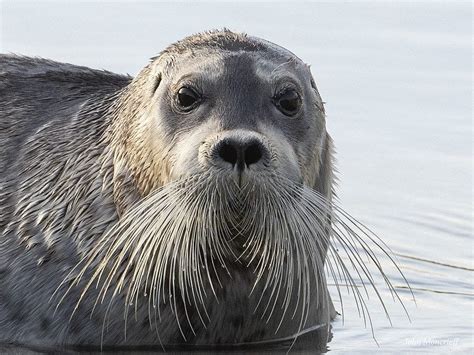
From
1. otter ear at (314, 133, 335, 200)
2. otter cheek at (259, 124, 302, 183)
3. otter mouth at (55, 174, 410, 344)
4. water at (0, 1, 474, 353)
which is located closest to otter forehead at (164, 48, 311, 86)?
otter cheek at (259, 124, 302, 183)

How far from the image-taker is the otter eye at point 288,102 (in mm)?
8047

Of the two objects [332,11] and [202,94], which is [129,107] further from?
[332,11]

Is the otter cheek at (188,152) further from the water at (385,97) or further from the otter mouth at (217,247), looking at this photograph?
the water at (385,97)

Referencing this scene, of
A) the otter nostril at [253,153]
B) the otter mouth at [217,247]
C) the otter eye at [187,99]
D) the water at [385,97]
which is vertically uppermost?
the otter eye at [187,99]

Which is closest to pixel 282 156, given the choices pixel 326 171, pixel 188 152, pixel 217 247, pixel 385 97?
pixel 188 152

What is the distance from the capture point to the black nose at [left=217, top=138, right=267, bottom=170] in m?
7.35

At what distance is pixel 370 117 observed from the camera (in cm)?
1263

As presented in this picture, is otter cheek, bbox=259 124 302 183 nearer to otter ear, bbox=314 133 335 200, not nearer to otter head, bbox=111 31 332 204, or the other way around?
otter head, bbox=111 31 332 204

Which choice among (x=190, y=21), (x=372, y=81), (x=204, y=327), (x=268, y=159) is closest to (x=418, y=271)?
(x=204, y=327)

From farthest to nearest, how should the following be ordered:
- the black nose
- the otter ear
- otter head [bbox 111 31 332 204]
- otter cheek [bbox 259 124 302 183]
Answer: the otter ear
otter cheek [bbox 259 124 302 183]
otter head [bbox 111 31 332 204]
the black nose

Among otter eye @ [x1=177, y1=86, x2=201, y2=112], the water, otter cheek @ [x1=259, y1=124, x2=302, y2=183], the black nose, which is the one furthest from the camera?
the water

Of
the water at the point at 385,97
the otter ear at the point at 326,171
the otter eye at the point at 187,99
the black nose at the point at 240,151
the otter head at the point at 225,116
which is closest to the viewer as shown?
the black nose at the point at 240,151

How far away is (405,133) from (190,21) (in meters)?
3.03

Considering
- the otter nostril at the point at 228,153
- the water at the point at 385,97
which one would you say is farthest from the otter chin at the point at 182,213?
the water at the point at 385,97
